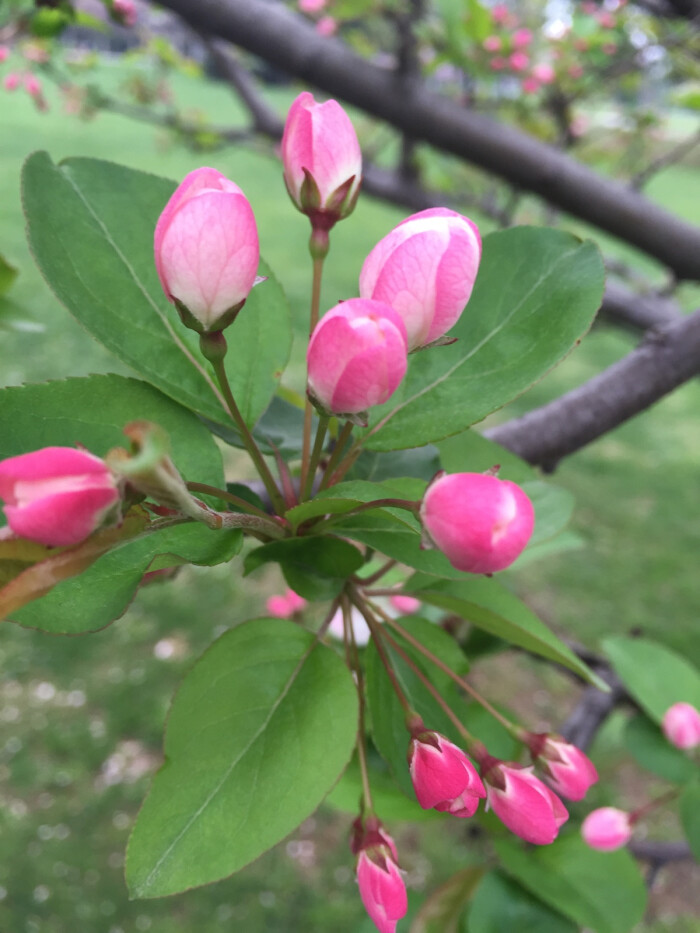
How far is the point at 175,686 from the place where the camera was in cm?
234

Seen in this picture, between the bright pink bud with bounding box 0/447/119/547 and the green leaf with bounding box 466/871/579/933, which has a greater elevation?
the bright pink bud with bounding box 0/447/119/547

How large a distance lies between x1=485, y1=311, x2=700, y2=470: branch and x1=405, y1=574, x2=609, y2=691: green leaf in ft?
0.62

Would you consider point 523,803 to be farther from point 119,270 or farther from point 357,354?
point 119,270

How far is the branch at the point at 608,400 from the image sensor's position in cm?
70

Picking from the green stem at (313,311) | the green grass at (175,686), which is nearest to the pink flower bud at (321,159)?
the green stem at (313,311)

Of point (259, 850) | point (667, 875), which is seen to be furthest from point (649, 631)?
point (259, 850)

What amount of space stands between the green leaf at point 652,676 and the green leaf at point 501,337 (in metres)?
0.72

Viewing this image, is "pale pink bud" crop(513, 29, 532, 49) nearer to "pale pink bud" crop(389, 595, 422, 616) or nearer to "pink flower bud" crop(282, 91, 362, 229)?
"pale pink bud" crop(389, 595, 422, 616)

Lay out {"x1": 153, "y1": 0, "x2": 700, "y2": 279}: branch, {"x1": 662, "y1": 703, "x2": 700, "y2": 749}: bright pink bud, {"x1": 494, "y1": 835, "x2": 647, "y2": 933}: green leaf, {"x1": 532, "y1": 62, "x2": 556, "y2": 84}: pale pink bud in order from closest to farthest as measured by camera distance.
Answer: {"x1": 494, "y1": 835, "x2": 647, "y2": 933}: green leaf → {"x1": 662, "y1": 703, "x2": 700, "y2": 749}: bright pink bud → {"x1": 153, "y1": 0, "x2": 700, "y2": 279}: branch → {"x1": 532, "y1": 62, "x2": 556, "y2": 84}: pale pink bud

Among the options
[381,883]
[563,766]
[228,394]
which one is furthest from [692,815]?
[228,394]

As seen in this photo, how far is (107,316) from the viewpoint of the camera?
49 cm

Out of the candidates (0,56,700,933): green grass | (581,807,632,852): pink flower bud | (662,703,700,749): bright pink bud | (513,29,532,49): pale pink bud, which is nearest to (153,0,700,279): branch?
(0,56,700,933): green grass

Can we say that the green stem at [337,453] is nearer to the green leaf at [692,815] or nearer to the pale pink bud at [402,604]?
the pale pink bud at [402,604]

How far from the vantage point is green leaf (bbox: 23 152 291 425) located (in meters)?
0.48
